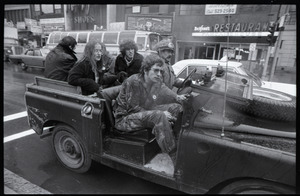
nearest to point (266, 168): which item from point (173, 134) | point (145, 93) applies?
point (173, 134)

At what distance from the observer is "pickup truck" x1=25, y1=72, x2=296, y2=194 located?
1.51 m

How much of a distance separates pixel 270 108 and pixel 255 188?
29.7 inches

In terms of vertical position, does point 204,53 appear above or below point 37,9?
below

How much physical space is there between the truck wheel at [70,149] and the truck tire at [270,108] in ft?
6.61

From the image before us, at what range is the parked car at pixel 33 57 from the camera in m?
11.3

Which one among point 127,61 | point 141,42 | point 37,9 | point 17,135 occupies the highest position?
point 141,42

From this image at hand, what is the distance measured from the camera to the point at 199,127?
1.80 metres

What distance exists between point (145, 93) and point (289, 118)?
152cm

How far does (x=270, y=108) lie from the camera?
6.01 ft

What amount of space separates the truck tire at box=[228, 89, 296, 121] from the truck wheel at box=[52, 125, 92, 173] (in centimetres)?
201

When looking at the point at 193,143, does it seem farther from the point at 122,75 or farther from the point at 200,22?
the point at 200,22

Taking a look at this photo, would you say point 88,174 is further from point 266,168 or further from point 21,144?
point 266,168

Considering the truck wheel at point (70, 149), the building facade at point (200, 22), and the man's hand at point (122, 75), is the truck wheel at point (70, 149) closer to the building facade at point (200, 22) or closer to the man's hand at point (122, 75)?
the man's hand at point (122, 75)

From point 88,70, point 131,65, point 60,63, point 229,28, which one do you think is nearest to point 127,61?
point 131,65
